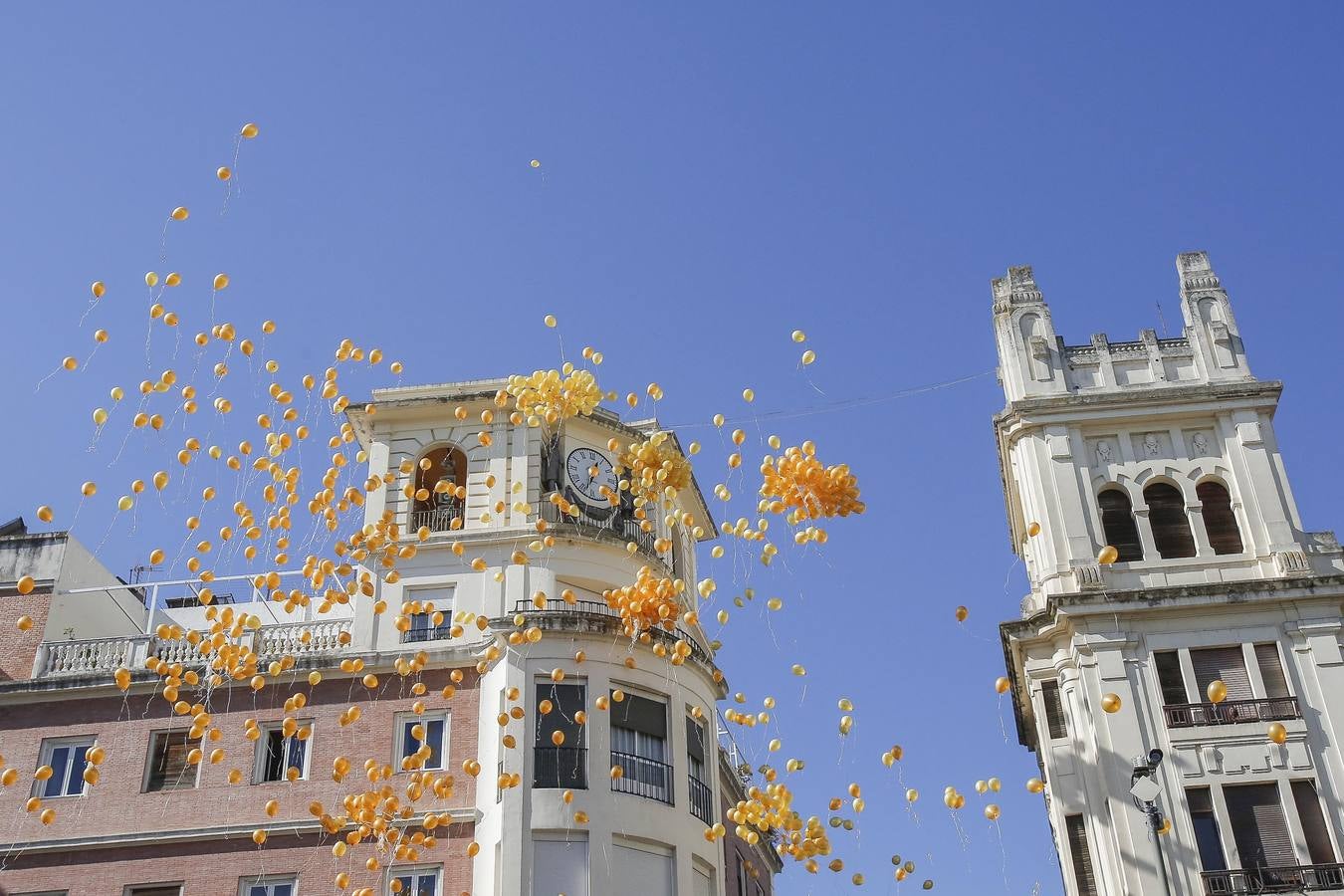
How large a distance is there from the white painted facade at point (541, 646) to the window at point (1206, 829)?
34.8 feet

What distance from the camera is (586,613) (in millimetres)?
30547

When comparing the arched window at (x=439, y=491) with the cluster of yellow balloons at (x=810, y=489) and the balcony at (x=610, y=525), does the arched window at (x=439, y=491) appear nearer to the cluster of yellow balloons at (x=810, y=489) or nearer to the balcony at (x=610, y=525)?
the balcony at (x=610, y=525)

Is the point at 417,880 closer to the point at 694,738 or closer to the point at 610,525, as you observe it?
the point at 694,738

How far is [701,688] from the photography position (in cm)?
3281

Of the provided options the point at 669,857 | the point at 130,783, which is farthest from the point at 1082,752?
the point at 130,783

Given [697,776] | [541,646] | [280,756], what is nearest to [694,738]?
[697,776]

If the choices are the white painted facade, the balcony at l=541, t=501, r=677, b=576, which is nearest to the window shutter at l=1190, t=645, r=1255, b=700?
the white painted facade

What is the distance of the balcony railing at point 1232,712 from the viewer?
29.3m

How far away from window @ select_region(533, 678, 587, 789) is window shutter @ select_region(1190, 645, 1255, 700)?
14056 millimetres

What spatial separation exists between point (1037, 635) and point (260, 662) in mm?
18515

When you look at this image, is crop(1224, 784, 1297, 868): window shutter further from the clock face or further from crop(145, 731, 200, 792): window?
crop(145, 731, 200, 792): window

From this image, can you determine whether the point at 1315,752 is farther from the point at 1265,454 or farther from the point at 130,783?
the point at 130,783

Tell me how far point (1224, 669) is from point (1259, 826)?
11.9 ft

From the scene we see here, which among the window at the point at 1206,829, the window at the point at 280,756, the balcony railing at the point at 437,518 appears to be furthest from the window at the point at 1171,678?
the window at the point at 280,756
